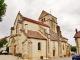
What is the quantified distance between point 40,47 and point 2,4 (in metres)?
13.1

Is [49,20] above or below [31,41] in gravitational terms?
above

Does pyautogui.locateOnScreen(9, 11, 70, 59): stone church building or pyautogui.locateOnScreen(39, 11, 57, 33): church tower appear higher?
pyautogui.locateOnScreen(39, 11, 57, 33): church tower

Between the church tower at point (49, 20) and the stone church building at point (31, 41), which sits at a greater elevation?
the church tower at point (49, 20)

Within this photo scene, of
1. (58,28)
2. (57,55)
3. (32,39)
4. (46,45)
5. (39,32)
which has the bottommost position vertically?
(57,55)

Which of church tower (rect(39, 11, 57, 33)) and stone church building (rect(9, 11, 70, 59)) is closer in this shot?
stone church building (rect(9, 11, 70, 59))

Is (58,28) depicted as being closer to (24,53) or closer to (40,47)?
(40,47)

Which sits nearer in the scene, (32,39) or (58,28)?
(32,39)

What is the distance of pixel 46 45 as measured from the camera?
20688mm

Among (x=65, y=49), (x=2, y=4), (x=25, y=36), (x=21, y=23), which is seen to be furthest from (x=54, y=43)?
(x=2, y=4)

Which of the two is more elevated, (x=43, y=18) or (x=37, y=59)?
(x=43, y=18)

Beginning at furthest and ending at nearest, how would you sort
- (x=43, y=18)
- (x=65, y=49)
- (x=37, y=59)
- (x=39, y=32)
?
(x=43, y=18) < (x=65, y=49) < (x=39, y=32) < (x=37, y=59)

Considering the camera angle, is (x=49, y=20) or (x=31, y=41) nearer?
(x=31, y=41)

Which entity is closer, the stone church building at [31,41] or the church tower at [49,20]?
the stone church building at [31,41]

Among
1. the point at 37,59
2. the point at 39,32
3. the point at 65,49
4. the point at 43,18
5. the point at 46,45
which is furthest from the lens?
the point at 43,18
